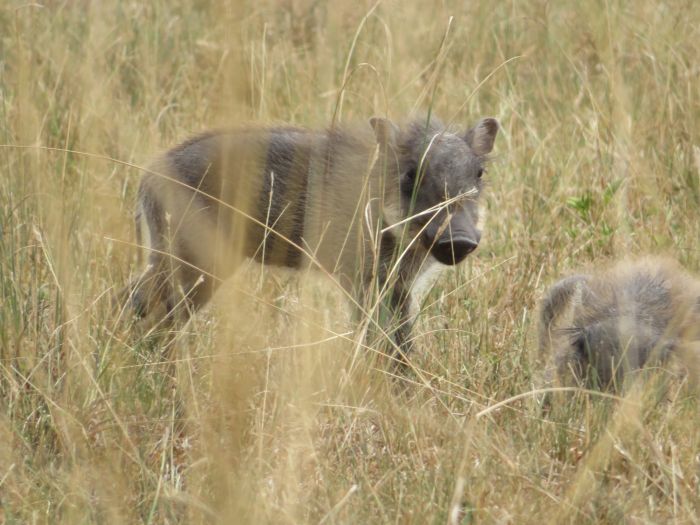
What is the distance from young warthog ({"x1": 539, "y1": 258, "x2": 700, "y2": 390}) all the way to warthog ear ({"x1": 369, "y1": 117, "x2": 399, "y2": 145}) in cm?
84

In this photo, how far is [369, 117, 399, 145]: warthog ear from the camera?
14.9ft

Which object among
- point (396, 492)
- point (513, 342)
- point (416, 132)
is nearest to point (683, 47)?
point (416, 132)

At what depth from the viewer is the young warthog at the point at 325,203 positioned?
14.3ft

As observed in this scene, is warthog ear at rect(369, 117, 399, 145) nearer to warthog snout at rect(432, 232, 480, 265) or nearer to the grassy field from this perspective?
the grassy field

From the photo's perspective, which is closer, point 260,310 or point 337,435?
point 337,435

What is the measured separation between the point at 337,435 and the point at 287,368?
0.29 meters

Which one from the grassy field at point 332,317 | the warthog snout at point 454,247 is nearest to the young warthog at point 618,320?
the grassy field at point 332,317

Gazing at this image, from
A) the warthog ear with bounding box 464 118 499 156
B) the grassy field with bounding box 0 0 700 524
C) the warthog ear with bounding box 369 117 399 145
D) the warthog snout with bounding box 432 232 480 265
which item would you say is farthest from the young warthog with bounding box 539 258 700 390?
the warthog ear with bounding box 369 117 399 145

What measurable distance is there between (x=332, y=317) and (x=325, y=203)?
461 millimetres

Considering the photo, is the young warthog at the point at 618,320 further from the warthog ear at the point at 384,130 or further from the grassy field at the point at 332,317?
the warthog ear at the point at 384,130

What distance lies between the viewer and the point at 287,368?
3.62 m

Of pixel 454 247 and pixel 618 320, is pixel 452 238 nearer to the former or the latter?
pixel 454 247

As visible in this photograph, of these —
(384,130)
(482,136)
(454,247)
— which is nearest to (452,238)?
(454,247)

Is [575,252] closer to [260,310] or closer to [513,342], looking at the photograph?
[513,342]
